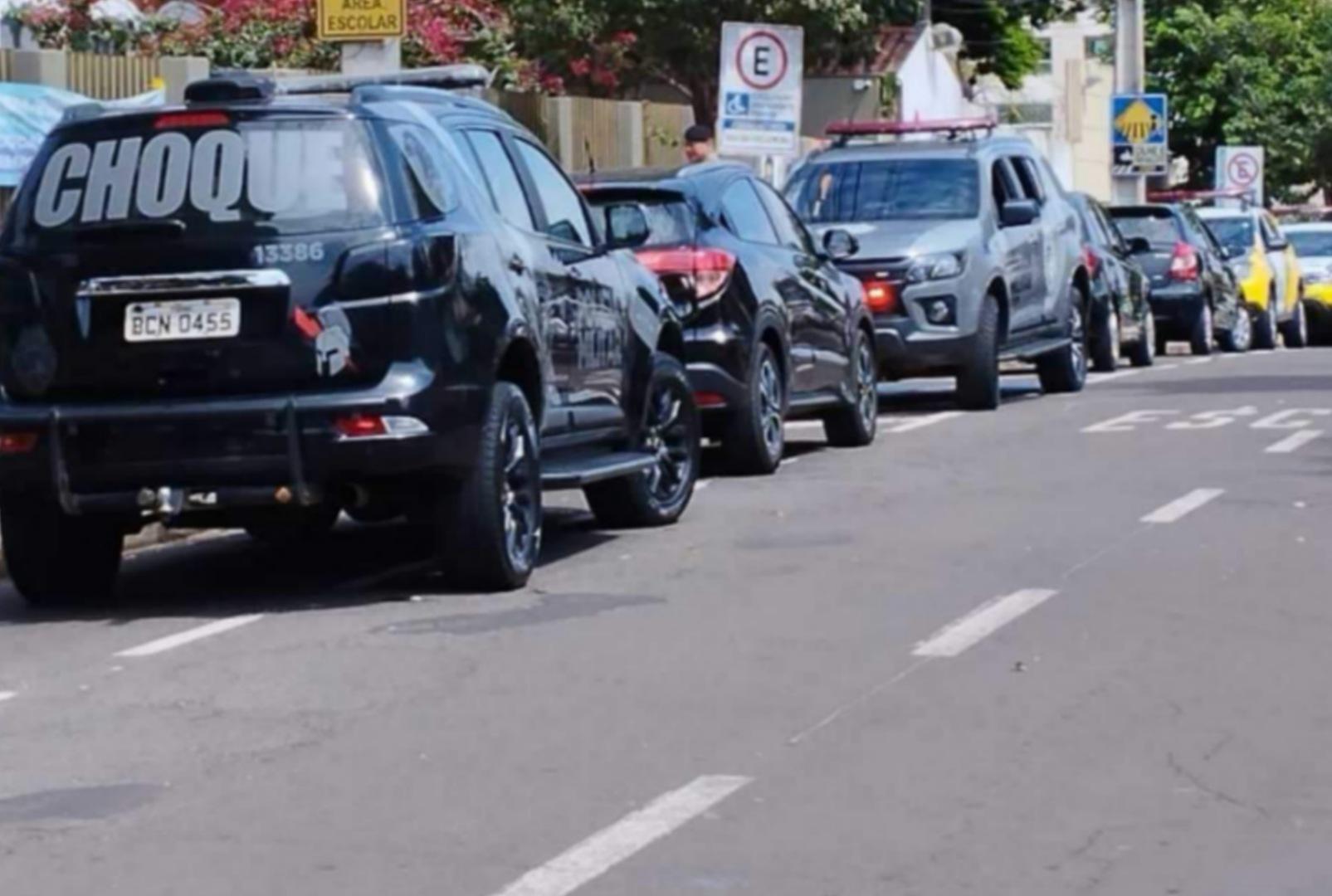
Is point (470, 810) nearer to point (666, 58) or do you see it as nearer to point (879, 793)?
point (879, 793)

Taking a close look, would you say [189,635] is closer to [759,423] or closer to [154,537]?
[154,537]

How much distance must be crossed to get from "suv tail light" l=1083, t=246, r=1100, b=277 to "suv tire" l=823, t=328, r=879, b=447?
248 inches

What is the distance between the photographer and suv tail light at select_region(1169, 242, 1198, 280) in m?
30.8

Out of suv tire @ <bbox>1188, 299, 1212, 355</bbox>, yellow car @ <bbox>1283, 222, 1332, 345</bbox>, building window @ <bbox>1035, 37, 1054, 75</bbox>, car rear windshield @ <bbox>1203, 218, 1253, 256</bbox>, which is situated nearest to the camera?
suv tire @ <bbox>1188, 299, 1212, 355</bbox>

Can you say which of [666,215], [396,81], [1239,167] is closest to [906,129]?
[666,215]

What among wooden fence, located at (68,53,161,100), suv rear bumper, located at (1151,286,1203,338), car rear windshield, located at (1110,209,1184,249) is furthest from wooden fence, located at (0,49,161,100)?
car rear windshield, located at (1110,209,1184,249)

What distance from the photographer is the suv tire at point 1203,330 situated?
31031 millimetres

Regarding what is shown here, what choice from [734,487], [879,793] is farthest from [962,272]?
[879,793]

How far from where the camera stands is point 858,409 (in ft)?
59.6

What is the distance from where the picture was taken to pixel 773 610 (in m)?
10.9

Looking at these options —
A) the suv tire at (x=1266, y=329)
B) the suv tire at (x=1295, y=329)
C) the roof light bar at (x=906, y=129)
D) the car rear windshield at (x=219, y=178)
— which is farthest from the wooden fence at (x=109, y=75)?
the suv tire at (x=1295, y=329)

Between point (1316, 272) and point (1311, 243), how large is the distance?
1468mm

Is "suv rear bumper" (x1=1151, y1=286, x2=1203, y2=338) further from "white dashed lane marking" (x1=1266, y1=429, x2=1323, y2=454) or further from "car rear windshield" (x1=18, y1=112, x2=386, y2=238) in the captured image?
"car rear windshield" (x1=18, y1=112, x2=386, y2=238)

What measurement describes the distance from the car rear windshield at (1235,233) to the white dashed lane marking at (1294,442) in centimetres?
1596
